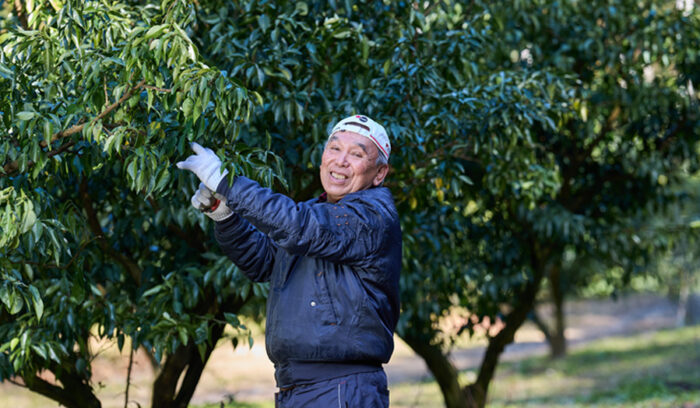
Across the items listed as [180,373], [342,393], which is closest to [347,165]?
[342,393]

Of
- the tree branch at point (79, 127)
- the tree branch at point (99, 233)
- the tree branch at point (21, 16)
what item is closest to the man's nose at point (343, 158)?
the tree branch at point (79, 127)

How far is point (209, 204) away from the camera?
2963mm

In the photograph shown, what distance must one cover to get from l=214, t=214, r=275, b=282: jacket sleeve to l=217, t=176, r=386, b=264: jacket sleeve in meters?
0.41

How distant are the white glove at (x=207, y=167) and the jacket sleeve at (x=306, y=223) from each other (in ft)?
0.13

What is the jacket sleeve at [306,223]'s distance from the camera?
267 centimetres

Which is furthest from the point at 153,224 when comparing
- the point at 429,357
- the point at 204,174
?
the point at 429,357

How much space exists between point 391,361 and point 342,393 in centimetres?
2155

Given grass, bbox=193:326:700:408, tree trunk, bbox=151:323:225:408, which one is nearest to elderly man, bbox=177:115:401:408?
tree trunk, bbox=151:323:225:408

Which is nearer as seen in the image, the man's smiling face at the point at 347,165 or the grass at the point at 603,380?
the man's smiling face at the point at 347,165

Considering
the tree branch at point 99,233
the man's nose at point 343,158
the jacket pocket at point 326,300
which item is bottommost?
the jacket pocket at point 326,300

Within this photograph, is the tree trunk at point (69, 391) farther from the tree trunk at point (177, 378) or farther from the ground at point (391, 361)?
the ground at point (391, 361)

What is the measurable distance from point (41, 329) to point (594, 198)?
236 inches

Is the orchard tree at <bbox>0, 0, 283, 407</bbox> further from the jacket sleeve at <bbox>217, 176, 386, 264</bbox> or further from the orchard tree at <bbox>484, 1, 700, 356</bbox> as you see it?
the orchard tree at <bbox>484, 1, 700, 356</bbox>

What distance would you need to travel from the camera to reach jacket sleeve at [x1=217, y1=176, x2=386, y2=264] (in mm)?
2668
